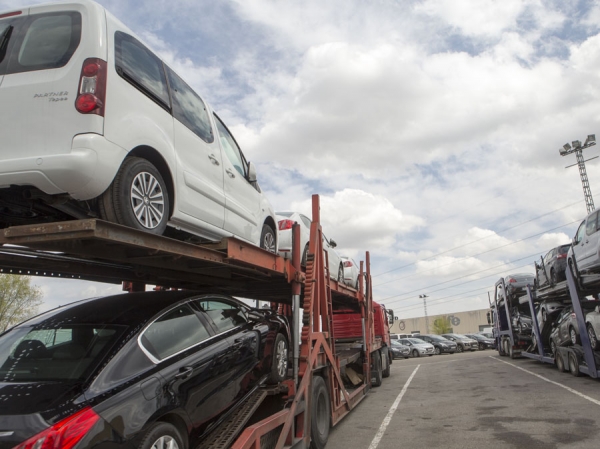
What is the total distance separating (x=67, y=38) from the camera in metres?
3.19

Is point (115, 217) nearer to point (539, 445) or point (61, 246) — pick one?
point (61, 246)

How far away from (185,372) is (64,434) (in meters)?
1.03

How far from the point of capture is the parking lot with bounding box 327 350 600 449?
20.5 feet

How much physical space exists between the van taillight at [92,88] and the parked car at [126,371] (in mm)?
1496

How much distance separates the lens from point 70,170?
2801 millimetres

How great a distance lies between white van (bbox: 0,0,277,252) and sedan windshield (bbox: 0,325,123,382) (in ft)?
2.66

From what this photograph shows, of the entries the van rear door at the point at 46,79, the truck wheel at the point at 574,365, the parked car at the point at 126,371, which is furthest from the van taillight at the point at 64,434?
the truck wheel at the point at 574,365

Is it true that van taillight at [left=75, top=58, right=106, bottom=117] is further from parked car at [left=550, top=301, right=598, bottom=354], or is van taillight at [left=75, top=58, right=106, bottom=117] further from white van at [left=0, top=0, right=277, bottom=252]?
parked car at [left=550, top=301, right=598, bottom=354]

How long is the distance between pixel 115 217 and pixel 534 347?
55.0 feet

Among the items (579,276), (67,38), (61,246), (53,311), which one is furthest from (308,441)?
(579,276)

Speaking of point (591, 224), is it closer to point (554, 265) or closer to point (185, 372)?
point (554, 265)

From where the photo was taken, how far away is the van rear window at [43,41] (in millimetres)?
3145

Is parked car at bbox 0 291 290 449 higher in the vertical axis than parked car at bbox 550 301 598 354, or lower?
lower

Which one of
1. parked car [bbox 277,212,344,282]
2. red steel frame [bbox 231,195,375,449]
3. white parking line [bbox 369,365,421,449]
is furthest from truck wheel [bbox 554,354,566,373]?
parked car [bbox 277,212,344,282]
